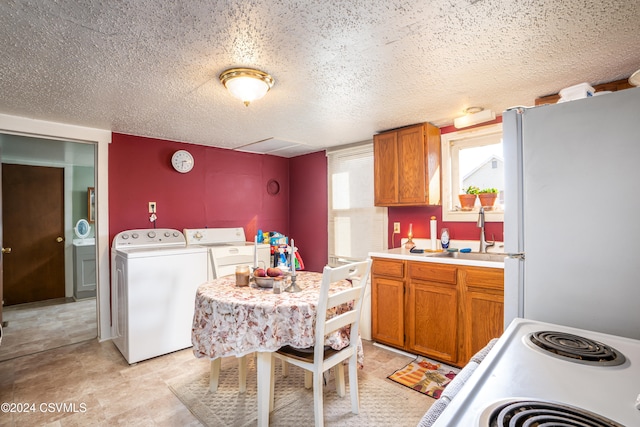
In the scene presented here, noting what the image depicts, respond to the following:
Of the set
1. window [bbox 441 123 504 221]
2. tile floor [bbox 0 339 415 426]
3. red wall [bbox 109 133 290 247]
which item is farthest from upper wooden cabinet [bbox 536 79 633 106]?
red wall [bbox 109 133 290 247]

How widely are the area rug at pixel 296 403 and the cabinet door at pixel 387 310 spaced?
22.2 inches

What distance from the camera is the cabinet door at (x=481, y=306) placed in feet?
7.55

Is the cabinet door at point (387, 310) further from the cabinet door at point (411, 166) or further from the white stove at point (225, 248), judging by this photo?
the white stove at point (225, 248)

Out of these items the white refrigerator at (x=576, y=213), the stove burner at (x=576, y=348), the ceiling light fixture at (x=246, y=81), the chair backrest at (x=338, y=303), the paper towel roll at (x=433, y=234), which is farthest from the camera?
the paper towel roll at (x=433, y=234)

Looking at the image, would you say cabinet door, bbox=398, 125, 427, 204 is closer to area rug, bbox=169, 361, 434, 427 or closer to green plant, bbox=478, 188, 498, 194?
green plant, bbox=478, 188, 498, 194

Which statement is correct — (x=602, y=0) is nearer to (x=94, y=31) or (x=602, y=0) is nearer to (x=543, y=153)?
(x=543, y=153)

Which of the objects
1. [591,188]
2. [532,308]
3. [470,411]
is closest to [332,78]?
[591,188]

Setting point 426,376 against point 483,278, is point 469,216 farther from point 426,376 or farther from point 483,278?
point 426,376

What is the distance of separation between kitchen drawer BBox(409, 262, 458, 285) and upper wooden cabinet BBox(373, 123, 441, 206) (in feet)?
2.13

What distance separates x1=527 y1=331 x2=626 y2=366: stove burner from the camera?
80cm

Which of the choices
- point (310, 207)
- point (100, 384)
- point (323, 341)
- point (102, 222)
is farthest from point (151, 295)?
point (310, 207)

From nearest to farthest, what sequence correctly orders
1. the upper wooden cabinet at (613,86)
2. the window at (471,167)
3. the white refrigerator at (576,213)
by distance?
the white refrigerator at (576,213) < the upper wooden cabinet at (613,86) < the window at (471,167)

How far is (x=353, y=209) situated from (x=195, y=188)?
198cm

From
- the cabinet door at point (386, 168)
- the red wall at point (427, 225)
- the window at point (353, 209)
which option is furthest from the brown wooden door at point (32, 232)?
the red wall at point (427, 225)
